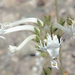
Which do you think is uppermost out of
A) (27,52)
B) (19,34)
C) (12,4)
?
(12,4)

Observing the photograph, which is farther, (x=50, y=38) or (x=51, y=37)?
(x=51, y=37)

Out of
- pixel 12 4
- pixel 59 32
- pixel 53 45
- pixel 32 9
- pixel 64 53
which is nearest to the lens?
A: pixel 53 45

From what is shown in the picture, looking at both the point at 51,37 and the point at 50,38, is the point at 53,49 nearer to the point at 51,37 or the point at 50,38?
the point at 50,38

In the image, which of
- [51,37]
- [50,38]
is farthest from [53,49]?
[51,37]

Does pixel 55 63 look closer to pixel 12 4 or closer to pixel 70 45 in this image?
pixel 70 45

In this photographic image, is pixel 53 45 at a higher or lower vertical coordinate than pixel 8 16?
lower

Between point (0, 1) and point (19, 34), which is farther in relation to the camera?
point (0, 1)

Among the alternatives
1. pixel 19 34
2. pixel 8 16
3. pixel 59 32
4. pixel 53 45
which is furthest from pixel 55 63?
pixel 8 16

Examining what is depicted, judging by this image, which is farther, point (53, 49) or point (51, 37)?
point (51, 37)

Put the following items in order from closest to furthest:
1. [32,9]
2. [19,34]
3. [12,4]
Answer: [19,34], [32,9], [12,4]

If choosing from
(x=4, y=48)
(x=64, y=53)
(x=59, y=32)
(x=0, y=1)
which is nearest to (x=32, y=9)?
(x=0, y=1)
